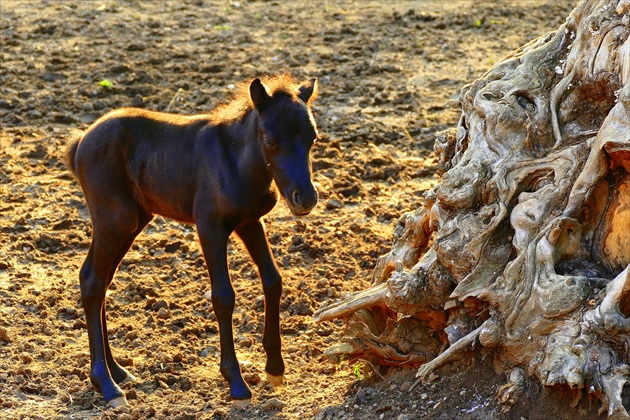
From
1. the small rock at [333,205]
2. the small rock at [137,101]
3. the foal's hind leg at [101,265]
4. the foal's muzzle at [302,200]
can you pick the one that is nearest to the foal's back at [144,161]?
the foal's hind leg at [101,265]

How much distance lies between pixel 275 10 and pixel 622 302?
10.9 metres

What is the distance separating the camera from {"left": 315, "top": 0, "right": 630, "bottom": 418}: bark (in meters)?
5.26


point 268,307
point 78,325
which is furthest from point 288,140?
point 78,325

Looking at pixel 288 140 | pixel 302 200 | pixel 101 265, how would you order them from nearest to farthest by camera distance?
pixel 302 200 < pixel 288 140 < pixel 101 265

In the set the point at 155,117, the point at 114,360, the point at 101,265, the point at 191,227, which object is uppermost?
the point at 155,117

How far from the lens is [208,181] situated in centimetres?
642

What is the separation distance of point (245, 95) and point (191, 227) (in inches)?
114

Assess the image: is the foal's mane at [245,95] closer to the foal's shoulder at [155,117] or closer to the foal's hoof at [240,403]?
the foal's shoulder at [155,117]

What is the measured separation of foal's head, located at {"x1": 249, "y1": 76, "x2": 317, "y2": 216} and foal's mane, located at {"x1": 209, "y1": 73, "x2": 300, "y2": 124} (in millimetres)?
35

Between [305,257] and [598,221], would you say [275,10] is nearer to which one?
[305,257]

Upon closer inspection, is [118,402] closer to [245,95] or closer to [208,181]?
[208,181]

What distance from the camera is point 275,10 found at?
1530 cm

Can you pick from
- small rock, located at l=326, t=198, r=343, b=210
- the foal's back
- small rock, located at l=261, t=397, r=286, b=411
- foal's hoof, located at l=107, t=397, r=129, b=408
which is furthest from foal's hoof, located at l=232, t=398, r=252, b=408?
small rock, located at l=326, t=198, r=343, b=210

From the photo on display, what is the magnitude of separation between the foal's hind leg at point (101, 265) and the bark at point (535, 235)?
4.76 feet
